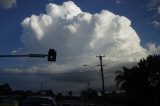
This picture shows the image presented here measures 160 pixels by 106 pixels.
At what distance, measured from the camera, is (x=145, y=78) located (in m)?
78.6

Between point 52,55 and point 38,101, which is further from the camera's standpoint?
point 52,55

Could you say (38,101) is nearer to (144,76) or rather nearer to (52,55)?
(52,55)

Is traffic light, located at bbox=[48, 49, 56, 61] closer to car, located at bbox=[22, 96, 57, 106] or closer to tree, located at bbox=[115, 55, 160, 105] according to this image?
car, located at bbox=[22, 96, 57, 106]

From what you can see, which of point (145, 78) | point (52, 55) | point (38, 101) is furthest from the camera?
point (145, 78)

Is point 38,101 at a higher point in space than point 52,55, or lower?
lower

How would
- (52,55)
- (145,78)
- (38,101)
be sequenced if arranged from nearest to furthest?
(38,101) → (52,55) → (145,78)

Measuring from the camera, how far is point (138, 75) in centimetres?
7944

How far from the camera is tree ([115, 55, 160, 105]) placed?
77.2m

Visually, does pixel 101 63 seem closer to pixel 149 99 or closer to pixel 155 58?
pixel 149 99

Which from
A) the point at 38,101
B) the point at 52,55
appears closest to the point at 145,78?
the point at 52,55

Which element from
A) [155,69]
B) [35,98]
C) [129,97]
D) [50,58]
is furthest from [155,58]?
[35,98]

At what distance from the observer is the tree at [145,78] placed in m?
77.2

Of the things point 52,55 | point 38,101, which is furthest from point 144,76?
point 38,101

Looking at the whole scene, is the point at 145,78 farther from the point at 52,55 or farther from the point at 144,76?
the point at 52,55
